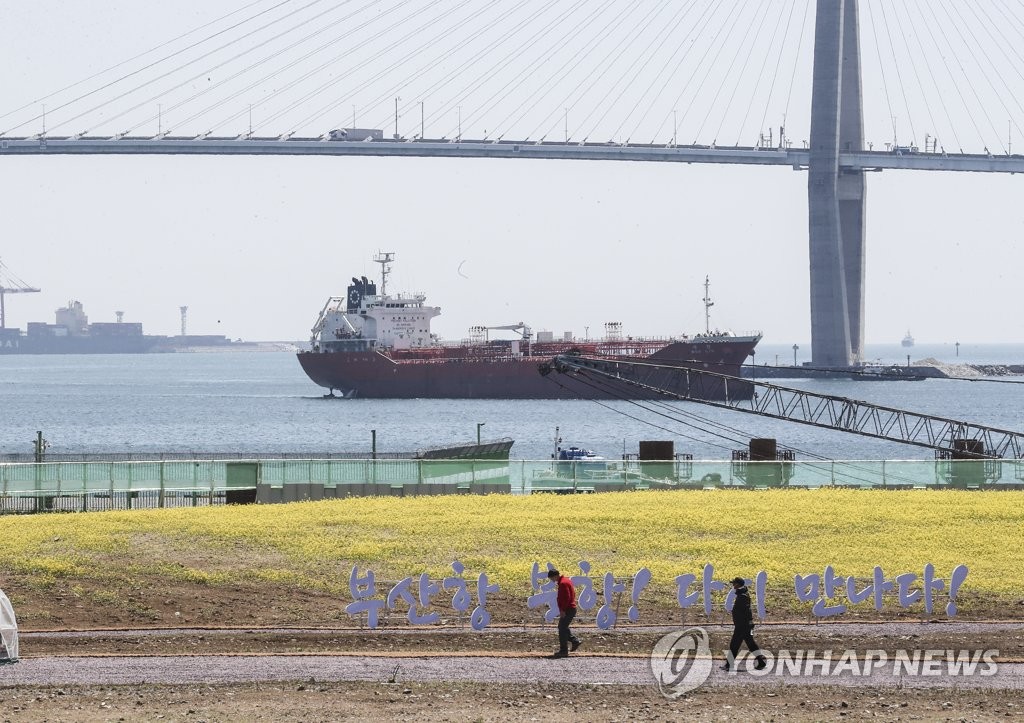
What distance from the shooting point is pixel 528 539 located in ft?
89.4

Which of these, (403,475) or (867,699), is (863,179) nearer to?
(403,475)

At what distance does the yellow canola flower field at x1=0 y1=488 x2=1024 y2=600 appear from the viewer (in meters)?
24.6

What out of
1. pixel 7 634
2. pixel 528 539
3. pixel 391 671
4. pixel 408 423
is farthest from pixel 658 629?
pixel 408 423

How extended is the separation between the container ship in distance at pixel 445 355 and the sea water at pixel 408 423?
1509 millimetres

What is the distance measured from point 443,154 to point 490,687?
4665 inches

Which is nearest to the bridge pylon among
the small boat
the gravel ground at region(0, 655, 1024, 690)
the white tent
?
the small boat

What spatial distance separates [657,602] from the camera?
22.6m

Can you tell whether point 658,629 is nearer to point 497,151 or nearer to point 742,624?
point 742,624

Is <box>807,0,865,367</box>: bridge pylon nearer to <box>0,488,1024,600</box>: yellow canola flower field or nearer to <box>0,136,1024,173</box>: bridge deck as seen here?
<box>0,136,1024,173</box>: bridge deck

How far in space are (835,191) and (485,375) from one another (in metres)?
35.1

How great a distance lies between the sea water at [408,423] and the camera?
8681 centimetres

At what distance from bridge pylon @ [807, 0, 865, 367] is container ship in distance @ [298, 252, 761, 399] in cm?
923

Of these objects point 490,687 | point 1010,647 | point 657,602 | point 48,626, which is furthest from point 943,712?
point 48,626

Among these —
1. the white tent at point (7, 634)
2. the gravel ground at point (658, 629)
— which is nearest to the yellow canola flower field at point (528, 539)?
the gravel ground at point (658, 629)
